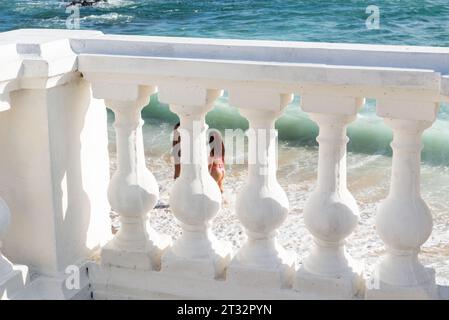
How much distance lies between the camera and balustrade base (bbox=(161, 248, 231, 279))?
9.82 feet

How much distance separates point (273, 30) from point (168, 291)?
1330 inches

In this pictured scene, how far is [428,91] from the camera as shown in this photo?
8.04 ft

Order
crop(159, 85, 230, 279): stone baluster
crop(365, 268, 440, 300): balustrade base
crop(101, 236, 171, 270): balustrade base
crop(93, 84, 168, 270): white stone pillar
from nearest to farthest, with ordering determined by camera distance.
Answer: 1. crop(365, 268, 440, 300): balustrade base
2. crop(159, 85, 230, 279): stone baluster
3. crop(93, 84, 168, 270): white stone pillar
4. crop(101, 236, 171, 270): balustrade base

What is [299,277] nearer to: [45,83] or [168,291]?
[168,291]

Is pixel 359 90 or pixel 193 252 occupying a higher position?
pixel 359 90

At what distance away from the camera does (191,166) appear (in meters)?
2.94

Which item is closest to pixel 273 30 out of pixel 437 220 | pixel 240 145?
pixel 240 145

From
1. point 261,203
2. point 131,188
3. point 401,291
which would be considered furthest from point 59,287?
point 401,291

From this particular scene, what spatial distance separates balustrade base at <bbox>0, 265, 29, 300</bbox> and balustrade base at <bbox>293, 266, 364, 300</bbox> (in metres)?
1.00

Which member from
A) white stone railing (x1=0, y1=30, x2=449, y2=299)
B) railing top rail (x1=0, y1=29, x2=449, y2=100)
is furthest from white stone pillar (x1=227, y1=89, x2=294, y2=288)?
railing top rail (x1=0, y1=29, x2=449, y2=100)

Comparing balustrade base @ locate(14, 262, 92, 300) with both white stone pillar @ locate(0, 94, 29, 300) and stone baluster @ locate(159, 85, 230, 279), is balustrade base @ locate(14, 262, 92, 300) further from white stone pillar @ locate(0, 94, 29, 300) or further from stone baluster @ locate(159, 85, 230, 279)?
stone baluster @ locate(159, 85, 230, 279)

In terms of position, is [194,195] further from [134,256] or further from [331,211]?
[331,211]

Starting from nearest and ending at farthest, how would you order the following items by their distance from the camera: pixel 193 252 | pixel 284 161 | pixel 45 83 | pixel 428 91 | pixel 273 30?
pixel 428 91 < pixel 45 83 < pixel 193 252 < pixel 284 161 < pixel 273 30

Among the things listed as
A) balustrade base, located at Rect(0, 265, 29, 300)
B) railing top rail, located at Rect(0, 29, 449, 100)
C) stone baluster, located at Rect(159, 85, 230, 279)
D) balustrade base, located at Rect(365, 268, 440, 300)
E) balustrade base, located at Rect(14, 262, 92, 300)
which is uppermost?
railing top rail, located at Rect(0, 29, 449, 100)
